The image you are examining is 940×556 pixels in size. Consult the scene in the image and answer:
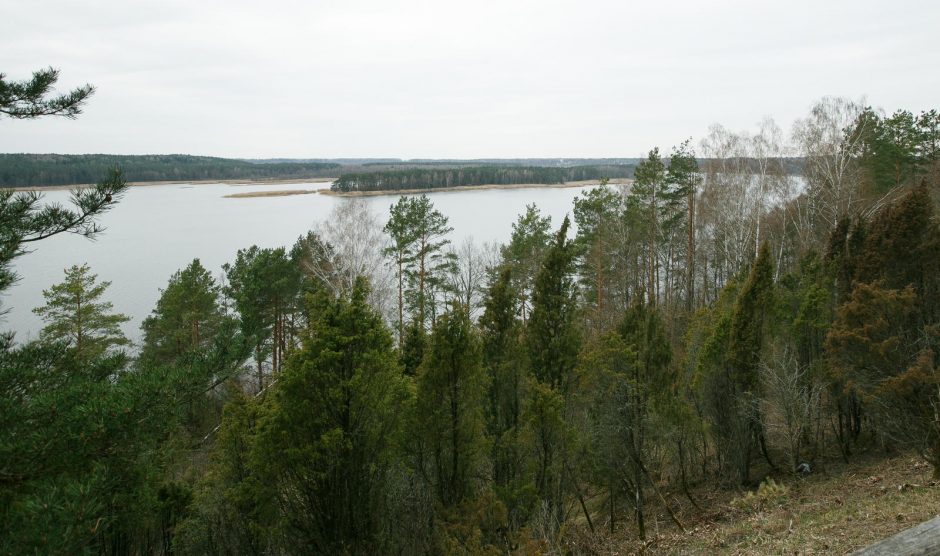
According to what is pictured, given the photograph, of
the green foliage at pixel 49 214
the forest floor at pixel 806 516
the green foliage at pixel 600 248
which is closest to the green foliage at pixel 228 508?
the green foliage at pixel 49 214

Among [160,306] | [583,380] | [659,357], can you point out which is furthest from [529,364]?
[160,306]

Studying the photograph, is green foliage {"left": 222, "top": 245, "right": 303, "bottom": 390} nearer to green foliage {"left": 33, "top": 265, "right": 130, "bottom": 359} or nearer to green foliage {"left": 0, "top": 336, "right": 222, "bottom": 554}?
green foliage {"left": 33, "top": 265, "right": 130, "bottom": 359}

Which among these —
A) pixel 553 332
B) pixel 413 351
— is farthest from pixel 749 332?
pixel 413 351

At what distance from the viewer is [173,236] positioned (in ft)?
166

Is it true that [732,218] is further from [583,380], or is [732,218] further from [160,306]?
[160,306]

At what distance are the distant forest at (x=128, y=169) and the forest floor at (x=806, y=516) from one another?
9780 millimetres

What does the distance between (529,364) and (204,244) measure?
3993cm

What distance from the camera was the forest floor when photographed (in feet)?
26.1

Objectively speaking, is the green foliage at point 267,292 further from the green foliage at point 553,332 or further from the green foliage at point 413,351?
the green foliage at point 553,332

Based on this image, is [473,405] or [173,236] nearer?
[473,405]

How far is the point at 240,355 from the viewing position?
246 inches

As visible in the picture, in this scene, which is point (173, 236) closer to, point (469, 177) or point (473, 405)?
point (473, 405)

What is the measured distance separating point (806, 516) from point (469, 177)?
97578 millimetres

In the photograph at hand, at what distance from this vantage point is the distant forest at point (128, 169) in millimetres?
10945
